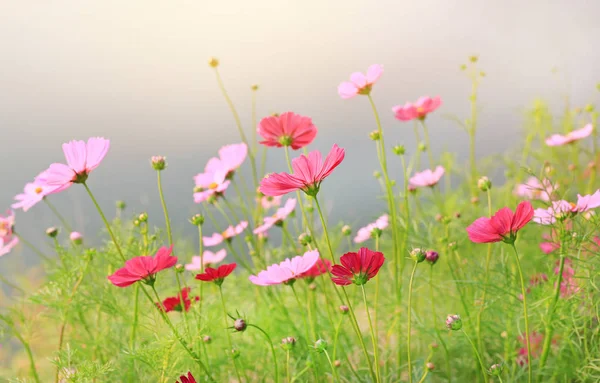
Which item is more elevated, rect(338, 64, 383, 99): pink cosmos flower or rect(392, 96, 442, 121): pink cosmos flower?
rect(338, 64, 383, 99): pink cosmos flower

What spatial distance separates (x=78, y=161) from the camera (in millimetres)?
637

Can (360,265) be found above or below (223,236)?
above

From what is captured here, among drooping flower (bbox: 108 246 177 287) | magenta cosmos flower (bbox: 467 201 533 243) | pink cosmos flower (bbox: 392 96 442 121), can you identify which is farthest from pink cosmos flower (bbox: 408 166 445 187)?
drooping flower (bbox: 108 246 177 287)

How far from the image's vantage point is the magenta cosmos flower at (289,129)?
2.40ft

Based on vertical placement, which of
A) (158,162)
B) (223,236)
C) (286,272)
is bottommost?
(223,236)

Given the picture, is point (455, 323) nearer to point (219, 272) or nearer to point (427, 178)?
point (219, 272)

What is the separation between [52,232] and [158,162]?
0.28 metres

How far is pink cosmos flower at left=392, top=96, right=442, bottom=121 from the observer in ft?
3.55

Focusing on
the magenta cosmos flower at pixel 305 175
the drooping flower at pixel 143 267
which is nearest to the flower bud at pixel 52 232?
the drooping flower at pixel 143 267

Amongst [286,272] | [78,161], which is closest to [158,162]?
[78,161]

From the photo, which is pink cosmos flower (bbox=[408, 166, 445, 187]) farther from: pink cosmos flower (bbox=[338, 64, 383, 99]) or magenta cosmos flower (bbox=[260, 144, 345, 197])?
magenta cosmos flower (bbox=[260, 144, 345, 197])

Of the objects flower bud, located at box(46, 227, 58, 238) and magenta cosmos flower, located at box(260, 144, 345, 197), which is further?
flower bud, located at box(46, 227, 58, 238)

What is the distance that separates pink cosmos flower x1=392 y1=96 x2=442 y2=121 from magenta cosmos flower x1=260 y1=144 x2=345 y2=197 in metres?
0.60

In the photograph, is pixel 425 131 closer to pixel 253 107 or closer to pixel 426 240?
pixel 426 240
